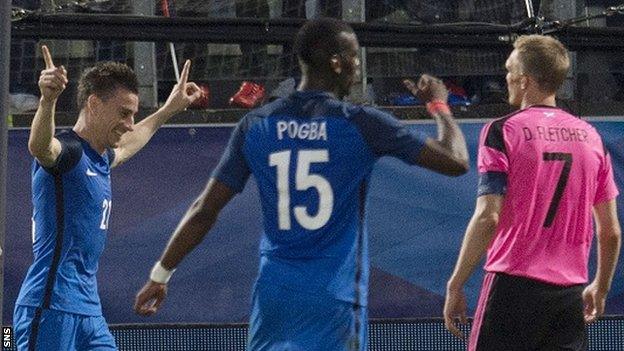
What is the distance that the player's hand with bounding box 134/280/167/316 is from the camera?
517cm

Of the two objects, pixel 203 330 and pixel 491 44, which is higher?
pixel 491 44

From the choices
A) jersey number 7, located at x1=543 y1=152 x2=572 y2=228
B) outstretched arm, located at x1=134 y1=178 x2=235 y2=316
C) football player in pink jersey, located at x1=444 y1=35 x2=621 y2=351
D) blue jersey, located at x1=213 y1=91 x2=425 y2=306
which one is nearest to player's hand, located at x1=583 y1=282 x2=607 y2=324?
football player in pink jersey, located at x1=444 y1=35 x2=621 y2=351

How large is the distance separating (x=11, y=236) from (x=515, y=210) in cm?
371

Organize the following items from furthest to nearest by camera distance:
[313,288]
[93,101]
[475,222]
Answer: [93,101] < [475,222] < [313,288]

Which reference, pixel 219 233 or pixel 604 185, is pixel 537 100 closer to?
pixel 604 185

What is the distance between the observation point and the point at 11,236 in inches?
340

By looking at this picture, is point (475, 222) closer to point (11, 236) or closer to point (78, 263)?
point (78, 263)

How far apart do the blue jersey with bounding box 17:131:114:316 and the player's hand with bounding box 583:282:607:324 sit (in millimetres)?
2179

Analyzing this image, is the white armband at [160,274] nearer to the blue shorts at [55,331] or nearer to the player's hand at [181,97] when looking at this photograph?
the blue shorts at [55,331]

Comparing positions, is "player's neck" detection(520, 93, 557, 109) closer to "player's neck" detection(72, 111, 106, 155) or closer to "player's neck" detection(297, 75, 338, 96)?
"player's neck" detection(297, 75, 338, 96)

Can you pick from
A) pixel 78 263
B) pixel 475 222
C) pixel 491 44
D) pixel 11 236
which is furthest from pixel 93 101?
pixel 491 44

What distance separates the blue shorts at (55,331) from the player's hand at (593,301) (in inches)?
84.3

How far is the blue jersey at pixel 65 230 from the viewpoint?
6242 mm

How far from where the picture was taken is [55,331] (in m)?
6.23
